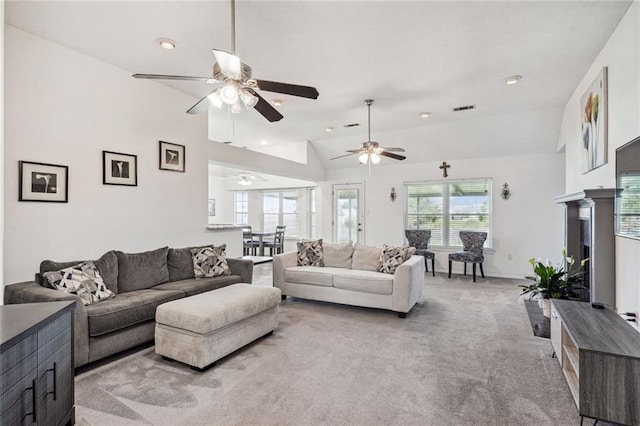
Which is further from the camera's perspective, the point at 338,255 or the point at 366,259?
the point at 338,255

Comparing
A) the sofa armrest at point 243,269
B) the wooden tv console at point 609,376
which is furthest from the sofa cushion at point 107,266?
the wooden tv console at point 609,376

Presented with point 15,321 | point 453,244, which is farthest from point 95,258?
point 453,244

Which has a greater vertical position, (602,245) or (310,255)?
(602,245)

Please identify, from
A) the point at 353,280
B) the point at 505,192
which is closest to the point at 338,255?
the point at 353,280

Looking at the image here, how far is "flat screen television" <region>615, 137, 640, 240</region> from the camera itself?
2.21m

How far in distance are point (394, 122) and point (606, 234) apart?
384 centimetres

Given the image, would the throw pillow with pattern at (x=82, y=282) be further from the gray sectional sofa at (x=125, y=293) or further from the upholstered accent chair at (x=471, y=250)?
the upholstered accent chair at (x=471, y=250)

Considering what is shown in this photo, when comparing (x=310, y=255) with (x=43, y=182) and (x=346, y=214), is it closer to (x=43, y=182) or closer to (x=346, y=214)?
(x=43, y=182)

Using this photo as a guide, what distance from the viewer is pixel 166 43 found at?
10.3ft

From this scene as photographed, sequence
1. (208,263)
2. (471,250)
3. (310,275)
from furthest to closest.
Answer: (471,250), (310,275), (208,263)

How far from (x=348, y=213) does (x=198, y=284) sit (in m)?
5.26

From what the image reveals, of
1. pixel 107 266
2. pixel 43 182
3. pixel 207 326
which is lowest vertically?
pixel 207 326

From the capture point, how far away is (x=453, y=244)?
707cm

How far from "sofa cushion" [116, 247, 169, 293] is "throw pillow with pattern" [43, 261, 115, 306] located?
0.29 meters
